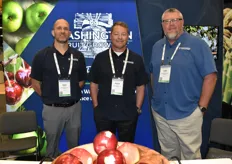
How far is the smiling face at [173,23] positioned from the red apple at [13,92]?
7.13 feet

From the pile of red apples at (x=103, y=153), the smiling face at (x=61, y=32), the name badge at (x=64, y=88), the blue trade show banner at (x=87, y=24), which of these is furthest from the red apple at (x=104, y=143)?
the blue trade show banner at (x=87, y=24)

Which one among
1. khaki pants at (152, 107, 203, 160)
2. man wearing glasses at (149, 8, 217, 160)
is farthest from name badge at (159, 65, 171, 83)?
khaki pants at (152, 107, 203, 160)

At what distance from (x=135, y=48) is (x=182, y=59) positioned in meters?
1.18

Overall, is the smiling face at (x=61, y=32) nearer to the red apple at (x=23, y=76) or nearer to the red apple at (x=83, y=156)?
the red apple at (x=23, y=76)

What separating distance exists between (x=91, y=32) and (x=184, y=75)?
156cm

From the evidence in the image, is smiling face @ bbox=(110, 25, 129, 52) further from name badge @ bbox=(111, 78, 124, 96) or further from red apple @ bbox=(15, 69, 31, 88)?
red apple @ bbox=(15, 69, 31, 88)

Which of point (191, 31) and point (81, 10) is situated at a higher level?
point (81, 10)

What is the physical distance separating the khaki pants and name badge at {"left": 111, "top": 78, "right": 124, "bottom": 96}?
0.44m

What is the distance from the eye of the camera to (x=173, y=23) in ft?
7.90

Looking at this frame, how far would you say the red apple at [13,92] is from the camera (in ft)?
11.5

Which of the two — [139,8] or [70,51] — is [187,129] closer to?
[70,51]

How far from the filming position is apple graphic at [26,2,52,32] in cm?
340

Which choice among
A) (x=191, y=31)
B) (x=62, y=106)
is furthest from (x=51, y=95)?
(x=191, y=31)

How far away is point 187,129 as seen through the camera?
2498 millimetres
